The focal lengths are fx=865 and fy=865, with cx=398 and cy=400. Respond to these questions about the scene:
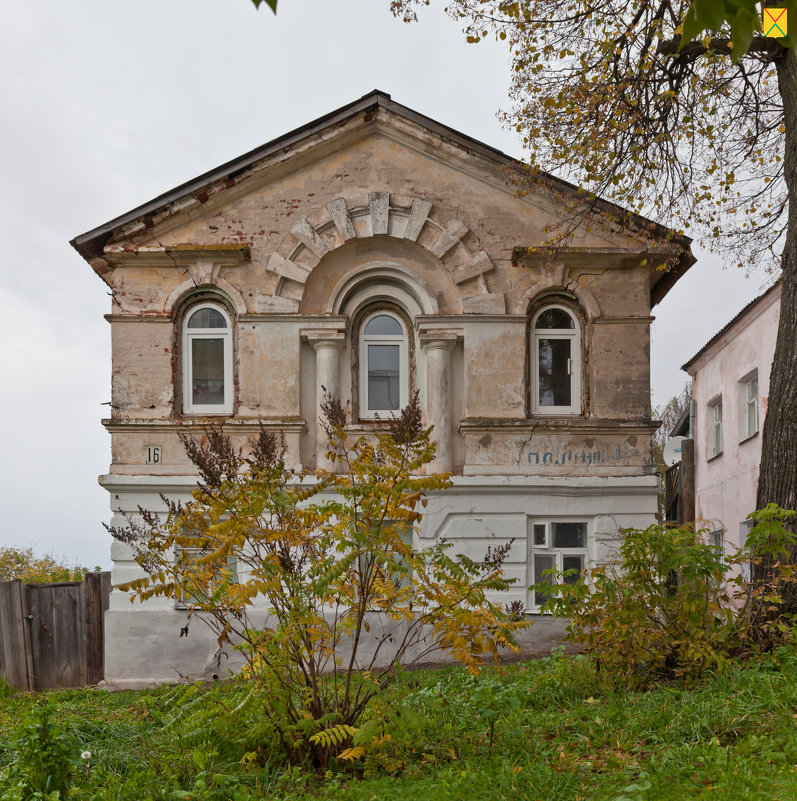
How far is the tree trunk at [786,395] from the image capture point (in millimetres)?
9211

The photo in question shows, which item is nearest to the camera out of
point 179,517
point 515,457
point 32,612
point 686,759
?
point 686,759

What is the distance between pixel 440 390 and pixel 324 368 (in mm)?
1886

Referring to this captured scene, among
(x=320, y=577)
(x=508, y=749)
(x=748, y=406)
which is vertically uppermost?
(x=748, y=406)

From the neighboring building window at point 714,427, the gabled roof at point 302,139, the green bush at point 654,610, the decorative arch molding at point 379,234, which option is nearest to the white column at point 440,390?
the decorative arch molding at point 379,234

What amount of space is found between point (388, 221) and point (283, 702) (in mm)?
9048

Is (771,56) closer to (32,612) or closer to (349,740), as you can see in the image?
(349,740)

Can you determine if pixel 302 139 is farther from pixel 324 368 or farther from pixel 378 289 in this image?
pixel 324 368

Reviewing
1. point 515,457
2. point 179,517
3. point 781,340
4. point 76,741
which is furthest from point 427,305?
point 76,741

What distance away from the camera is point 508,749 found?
→ 678cm

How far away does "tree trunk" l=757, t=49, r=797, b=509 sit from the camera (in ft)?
30.3

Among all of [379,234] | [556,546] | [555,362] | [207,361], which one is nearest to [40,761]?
[207,361]

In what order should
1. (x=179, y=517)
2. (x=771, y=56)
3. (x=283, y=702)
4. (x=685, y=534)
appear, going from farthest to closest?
(x=771, y=56), (x=685, y=534), (x=179, y=517), (x=283, y=702)

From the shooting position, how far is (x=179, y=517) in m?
7.04

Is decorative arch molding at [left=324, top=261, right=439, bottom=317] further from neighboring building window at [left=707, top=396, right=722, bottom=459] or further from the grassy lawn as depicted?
neighboring building window at [left=707, top=396, right=722, bottom=459]
